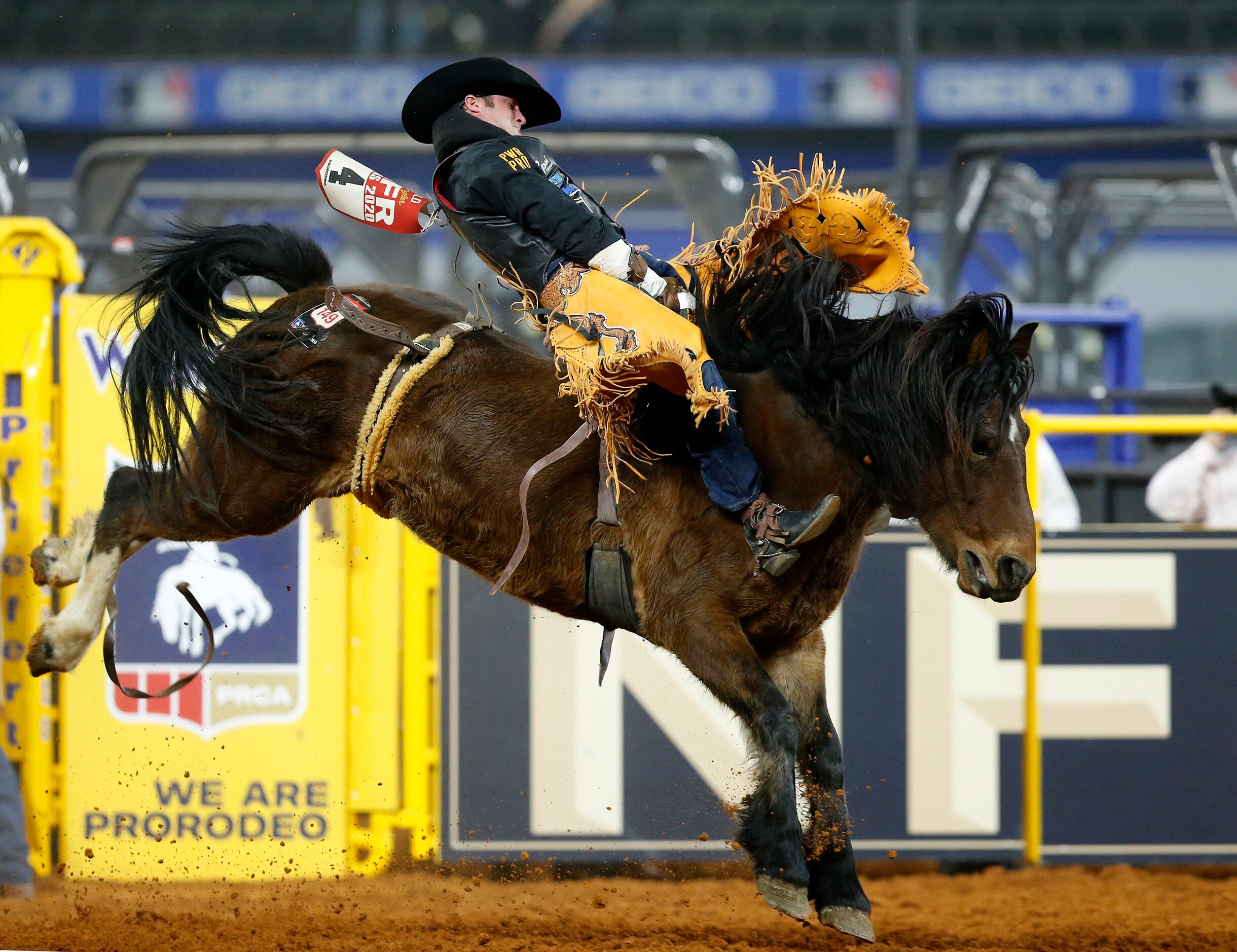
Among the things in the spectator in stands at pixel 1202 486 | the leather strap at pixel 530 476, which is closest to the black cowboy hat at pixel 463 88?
the leather strap at pixel 530 476

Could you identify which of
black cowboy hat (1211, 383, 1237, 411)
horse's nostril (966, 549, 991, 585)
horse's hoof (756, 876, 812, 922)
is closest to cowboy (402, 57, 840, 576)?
horse's nostril (966, 549, 991, 585)

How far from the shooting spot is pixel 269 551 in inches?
196

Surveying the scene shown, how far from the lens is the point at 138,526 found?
12.6 feet

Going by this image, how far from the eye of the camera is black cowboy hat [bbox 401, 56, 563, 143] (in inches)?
140

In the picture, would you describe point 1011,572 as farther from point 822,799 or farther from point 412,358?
point 412,358

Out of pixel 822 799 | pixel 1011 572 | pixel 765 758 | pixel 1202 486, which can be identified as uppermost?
pixel 1202 486

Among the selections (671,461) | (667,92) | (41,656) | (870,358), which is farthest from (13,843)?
(667,92)

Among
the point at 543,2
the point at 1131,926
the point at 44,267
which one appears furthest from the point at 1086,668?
the point at 543,2

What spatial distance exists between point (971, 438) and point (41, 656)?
8.73 feet

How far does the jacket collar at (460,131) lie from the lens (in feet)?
11.6

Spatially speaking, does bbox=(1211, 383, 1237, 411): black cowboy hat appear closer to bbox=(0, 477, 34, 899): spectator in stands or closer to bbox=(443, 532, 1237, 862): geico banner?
bbox=(443, 532, 1237, 862): geico banner

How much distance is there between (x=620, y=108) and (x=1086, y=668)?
17.0 metres

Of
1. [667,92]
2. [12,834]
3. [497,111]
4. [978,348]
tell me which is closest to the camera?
[978,348]

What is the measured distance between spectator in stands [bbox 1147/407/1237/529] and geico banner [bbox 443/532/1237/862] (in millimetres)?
1236
